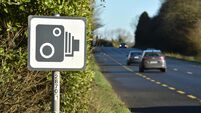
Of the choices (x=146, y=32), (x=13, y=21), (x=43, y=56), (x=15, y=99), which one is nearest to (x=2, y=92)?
(x=15, y=99)

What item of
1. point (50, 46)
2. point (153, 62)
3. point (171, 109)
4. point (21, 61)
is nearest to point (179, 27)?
point (153, 62)

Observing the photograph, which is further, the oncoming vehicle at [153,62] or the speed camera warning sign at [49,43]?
the oncoming vehicle at [153,62]

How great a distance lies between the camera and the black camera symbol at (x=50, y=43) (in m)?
4.84

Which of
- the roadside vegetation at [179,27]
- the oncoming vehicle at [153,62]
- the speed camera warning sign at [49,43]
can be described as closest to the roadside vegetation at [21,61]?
the speed camera warning sign at [49,43]

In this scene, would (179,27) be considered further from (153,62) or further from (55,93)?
(55,93)

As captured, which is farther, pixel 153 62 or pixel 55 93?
pixel 153 62

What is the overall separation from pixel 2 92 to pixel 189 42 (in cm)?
7562

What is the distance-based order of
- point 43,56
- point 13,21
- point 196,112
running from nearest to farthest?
1. point 43,56
2. point 13,21
3. point 196,112

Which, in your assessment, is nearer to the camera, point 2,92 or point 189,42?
point 2,92

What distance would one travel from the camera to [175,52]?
291ft

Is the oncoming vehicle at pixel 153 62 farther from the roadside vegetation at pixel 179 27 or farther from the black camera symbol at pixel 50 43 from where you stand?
the roadside vegetation at pixel 179 27

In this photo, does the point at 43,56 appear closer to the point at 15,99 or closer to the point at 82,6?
the point at 15,99

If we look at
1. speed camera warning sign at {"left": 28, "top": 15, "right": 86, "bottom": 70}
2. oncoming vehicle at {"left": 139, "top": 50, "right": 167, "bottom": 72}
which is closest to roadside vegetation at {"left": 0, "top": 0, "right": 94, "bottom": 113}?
speed camera warning sign at {"left": 28, "top": 15, "right": 86, "bottom": 70}

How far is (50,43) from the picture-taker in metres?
4.85
